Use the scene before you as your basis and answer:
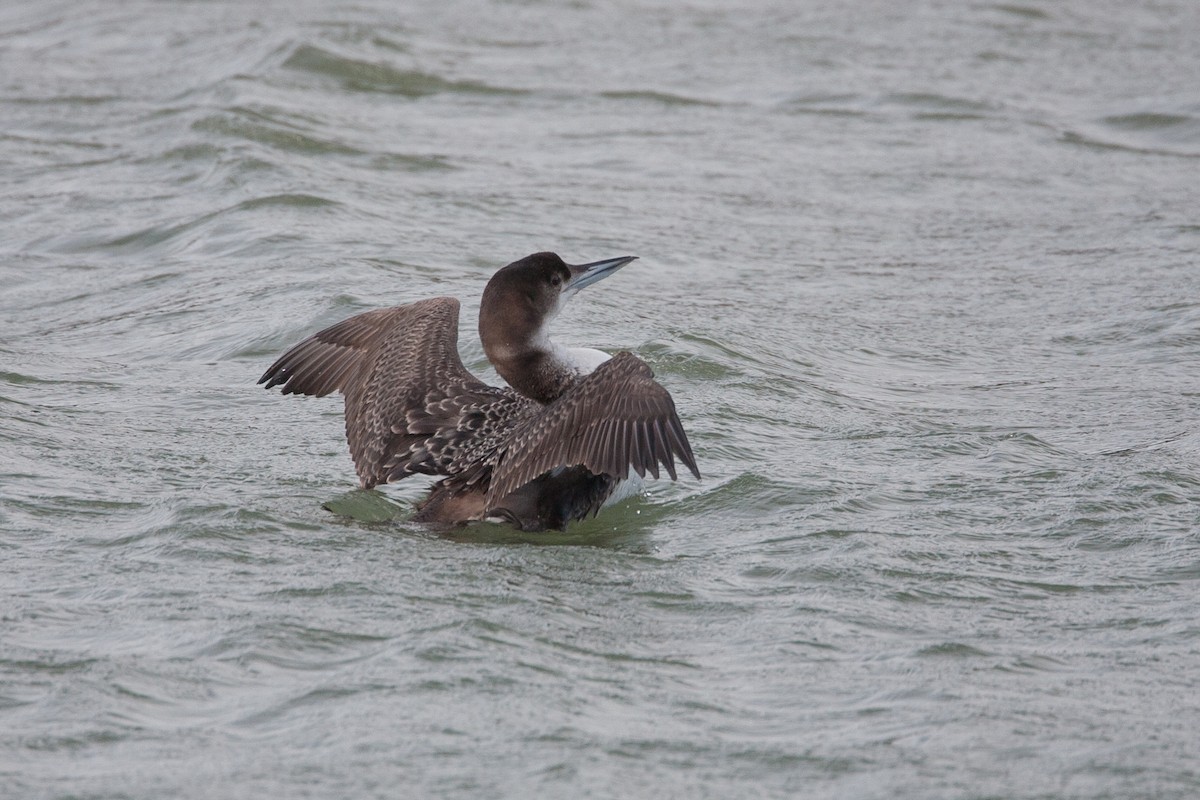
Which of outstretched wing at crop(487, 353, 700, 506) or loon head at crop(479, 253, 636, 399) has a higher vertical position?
loon head at crop(479, 253, 636, 399)

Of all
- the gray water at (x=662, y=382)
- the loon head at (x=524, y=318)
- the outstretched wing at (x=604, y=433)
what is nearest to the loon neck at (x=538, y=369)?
the loon head at (x=524, y=318)

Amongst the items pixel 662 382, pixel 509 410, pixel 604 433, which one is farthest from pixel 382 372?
pixel 662 382

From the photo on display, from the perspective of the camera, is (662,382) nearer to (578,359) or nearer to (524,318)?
(578,359)

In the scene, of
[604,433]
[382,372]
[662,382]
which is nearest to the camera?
[604,433]

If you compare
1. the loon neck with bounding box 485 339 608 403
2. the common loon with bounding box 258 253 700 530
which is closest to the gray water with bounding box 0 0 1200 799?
the common loon with bounding box 258 253 700 530

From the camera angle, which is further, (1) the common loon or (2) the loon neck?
(2) the loon neck

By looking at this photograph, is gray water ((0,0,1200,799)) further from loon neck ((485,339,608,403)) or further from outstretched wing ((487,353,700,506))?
loon neck ((485,339,608,403))

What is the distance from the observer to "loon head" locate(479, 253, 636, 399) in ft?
18.9

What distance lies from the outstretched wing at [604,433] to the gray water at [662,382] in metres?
0.28

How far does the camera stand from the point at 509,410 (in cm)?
598

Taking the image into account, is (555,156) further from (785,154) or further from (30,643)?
(30,643)

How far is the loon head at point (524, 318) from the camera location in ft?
18.9

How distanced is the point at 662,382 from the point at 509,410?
4.95ft

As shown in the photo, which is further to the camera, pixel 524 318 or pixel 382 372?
pixel 382 372
